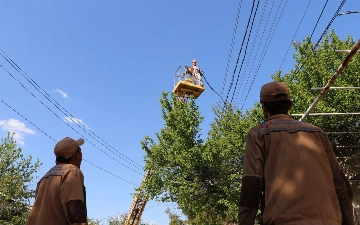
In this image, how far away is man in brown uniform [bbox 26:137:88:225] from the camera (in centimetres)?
254

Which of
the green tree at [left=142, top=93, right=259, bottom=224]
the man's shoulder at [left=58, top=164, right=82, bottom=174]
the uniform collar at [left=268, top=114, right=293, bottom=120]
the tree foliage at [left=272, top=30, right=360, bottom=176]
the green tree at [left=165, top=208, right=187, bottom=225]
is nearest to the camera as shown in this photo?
the uniform collar at [left=268, top=114, right=293, bottom=120]

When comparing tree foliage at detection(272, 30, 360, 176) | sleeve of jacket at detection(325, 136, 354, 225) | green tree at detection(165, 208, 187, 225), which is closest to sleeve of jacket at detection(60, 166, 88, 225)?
sleeve of jacket at detection(325, 136, 354, 225)

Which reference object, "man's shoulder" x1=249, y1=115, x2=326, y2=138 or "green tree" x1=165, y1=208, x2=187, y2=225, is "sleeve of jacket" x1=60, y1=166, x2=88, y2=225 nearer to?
"man's shoulder" x1=249, y1=115, x2=326, y2=138

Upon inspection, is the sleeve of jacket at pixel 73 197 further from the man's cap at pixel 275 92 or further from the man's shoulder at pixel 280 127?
the man's cap at pixel 275 92

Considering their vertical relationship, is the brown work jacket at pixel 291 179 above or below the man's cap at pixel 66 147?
below

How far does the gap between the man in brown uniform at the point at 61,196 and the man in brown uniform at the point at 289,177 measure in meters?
1.45

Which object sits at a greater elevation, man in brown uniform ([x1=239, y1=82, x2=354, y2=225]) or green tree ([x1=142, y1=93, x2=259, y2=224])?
green tree ([x1=142, y1=93, x2=259, y2=224])

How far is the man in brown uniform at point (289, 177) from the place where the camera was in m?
1.65

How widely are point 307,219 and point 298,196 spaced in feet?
0.40

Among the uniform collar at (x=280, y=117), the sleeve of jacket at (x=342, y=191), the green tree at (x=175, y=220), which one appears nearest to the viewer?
the sleeve of jacket at (x=342, y=191)

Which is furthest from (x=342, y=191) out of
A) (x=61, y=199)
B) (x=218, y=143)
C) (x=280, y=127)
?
(x=218, y=143)

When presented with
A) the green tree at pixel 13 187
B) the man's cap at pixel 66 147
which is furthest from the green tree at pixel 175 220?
the man's cap at pixel 66 147

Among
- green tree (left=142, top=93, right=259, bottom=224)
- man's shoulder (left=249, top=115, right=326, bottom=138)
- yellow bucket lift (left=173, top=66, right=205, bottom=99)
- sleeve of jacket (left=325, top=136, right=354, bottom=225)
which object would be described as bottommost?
sleeve of jacket (left=325, top=136, right=354, bottom=225)

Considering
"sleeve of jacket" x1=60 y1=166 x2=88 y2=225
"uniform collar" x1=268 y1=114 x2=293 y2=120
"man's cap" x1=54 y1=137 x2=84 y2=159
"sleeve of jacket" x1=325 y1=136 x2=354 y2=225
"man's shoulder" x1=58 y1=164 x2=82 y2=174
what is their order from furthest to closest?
"man's cap" x1=54 y1=137 x2=84 y2=159 < "man's shoulder" x1=58 y1=164 x2=82 y2=174 < "sleeve of jacket" x1=60 y1=166 x2=88 y2=225 < "uniform collar" x1=268 y1=114 x2=293 y2=120 < "sleeve of jacket" x1=325 y1=136 x2=354 y2=225
